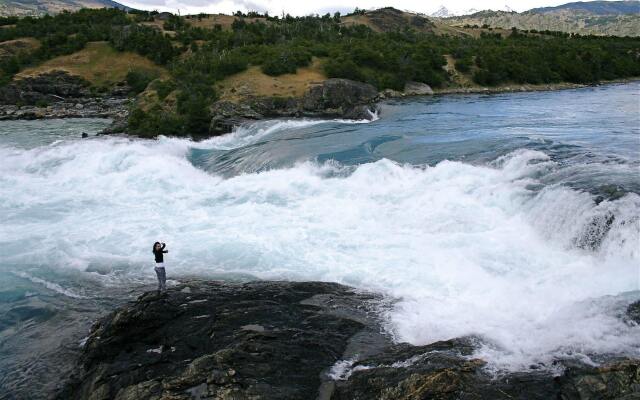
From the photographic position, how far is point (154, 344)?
1005 cm

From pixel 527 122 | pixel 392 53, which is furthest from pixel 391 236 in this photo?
pixel 392 53

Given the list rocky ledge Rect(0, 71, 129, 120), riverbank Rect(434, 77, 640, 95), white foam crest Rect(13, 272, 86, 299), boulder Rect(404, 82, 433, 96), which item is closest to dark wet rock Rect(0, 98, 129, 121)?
rocky ledge Rect(0, 71, 129, 120)

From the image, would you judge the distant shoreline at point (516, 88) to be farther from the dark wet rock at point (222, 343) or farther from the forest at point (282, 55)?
the dark wet rock at point (222, 343)

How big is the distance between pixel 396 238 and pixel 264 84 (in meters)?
27.8

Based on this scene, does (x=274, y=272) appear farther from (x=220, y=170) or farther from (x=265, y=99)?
(x=265, y=99)

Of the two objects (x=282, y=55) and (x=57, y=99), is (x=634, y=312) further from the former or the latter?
(x=57, y=99)

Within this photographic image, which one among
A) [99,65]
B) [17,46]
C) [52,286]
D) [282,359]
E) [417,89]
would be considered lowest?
[52,286]

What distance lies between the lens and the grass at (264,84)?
39.4m

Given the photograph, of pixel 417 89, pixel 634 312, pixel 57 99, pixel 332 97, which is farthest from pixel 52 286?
pixel 57 99

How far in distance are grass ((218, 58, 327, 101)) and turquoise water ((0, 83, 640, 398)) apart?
10.3m

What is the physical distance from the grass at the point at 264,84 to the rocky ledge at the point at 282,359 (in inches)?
1136

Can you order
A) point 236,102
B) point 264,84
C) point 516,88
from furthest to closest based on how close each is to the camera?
1. point 516,88
2. point 264,84
3. point 236,102

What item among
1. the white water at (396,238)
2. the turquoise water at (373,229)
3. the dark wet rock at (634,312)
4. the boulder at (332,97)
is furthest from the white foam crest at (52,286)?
the boulder at (332,97)

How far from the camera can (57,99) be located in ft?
178
